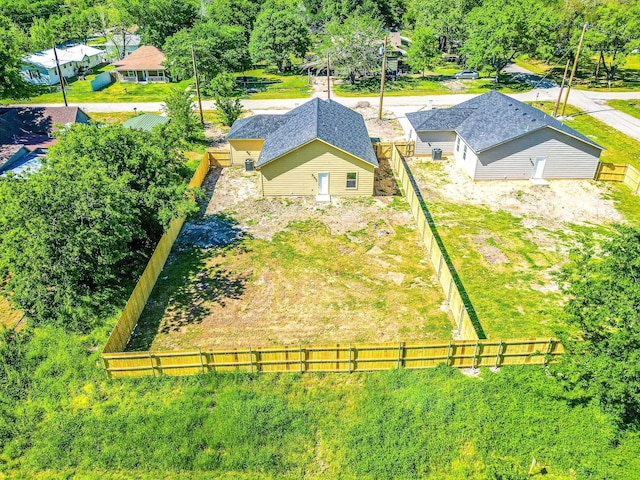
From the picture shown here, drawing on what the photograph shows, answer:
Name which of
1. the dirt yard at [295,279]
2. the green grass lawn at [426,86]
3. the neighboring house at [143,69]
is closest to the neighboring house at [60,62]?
the neighboring house at [143,69]

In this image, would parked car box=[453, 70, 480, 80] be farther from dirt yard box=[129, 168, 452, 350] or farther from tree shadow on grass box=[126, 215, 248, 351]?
tree shadow on grass box=[126, 215, 248, 351]

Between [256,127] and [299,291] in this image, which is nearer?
[299,291]

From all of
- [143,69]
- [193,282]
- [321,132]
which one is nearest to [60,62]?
[143,69]

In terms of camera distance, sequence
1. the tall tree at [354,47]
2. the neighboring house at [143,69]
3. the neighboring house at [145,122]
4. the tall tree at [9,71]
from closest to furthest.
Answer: the neighboring house at [145,122] < the tall tree at [9,71] < the tall tree at [354,47] < the neighboring house at [143,69]

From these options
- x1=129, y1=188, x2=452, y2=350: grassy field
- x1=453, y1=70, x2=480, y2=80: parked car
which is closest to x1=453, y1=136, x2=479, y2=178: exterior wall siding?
x1=129, y1=188, x2=452, y2=350: grassy field

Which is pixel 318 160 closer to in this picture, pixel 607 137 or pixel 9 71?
pixel 607 137

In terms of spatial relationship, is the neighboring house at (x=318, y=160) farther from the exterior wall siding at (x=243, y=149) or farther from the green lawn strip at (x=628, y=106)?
the green lawn strip at (x=628, y=106)
